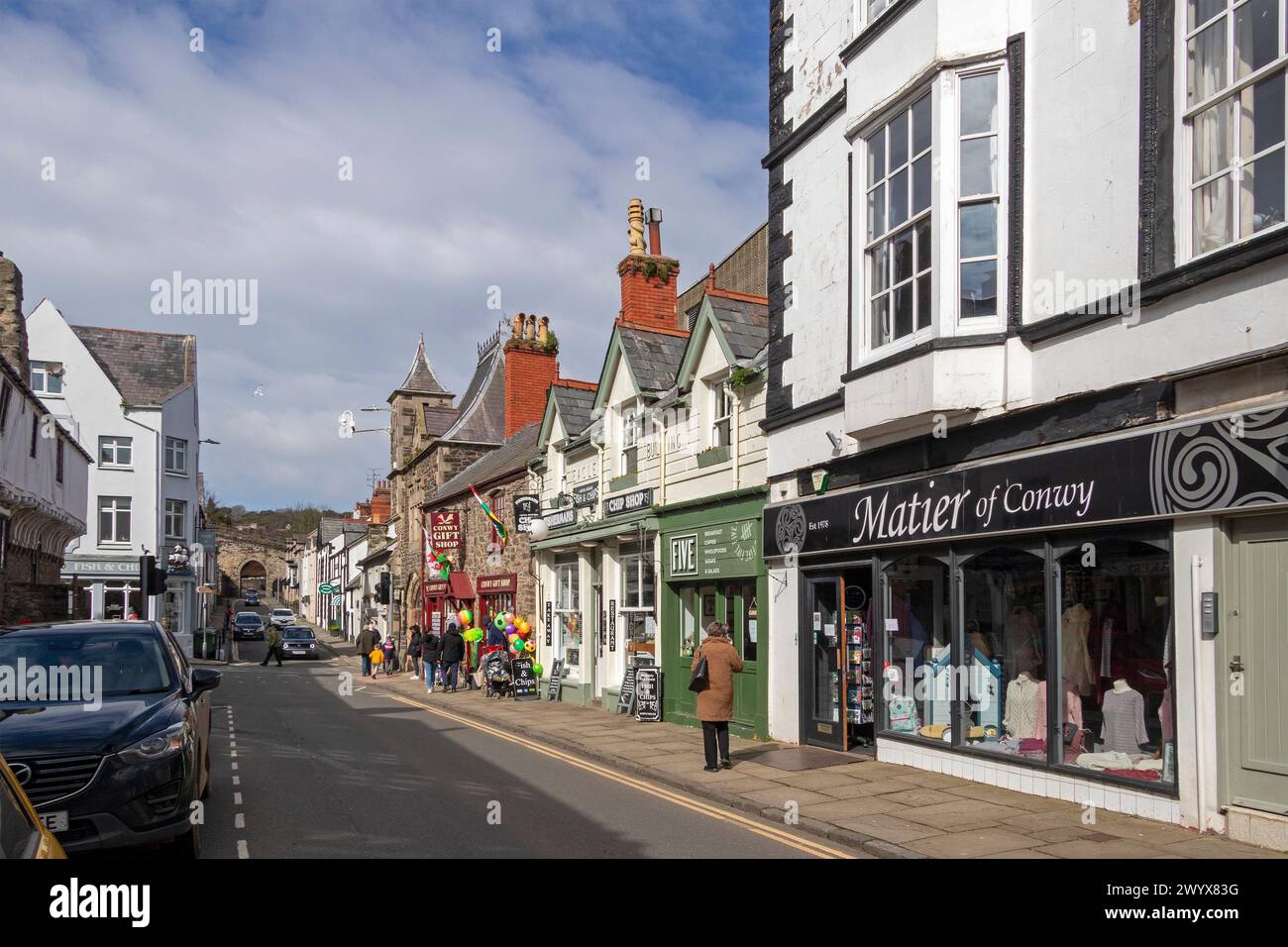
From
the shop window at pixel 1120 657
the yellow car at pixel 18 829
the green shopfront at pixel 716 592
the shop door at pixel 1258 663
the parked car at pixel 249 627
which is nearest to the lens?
the yellow car at pixel 18 829

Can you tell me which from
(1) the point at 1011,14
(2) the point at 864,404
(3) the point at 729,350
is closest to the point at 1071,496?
(2) the point at 864,404

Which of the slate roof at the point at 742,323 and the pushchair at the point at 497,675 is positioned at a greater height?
the slate roof at the point at 742,323

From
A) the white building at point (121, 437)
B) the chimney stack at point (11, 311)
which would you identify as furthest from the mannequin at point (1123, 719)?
the white building at point (121, 437)

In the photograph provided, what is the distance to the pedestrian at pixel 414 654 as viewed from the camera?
108 ft

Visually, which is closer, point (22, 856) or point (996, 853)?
point (22, 856)

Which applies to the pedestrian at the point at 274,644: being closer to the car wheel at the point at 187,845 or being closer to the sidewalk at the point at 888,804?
the sidewalk at the point at 888,804

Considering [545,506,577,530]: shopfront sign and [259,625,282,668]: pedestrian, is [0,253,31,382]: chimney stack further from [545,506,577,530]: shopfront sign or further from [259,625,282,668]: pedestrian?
[259,625,282,668]: pedestrian

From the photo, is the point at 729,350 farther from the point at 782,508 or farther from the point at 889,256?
the point at 889,256

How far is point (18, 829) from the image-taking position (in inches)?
139

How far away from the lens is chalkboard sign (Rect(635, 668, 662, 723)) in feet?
60.2

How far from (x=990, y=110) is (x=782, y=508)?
602cm

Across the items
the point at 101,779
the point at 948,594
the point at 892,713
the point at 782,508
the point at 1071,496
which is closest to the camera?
the point at 101,779

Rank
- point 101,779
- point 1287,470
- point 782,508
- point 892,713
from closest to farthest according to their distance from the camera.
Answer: point 101,779 < point 1287,470 < point 892,713 < point 782,508

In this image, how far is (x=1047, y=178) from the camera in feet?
33.4
